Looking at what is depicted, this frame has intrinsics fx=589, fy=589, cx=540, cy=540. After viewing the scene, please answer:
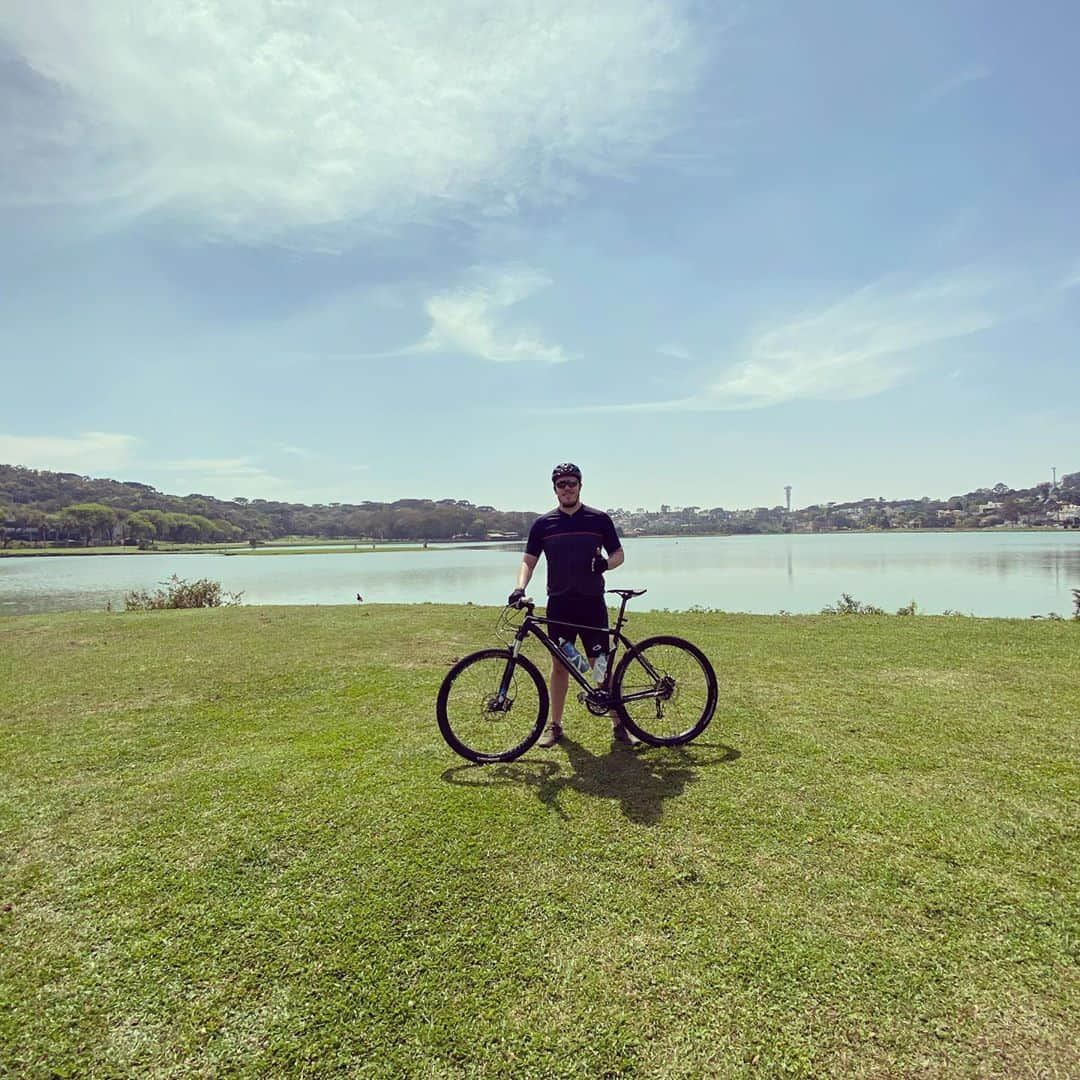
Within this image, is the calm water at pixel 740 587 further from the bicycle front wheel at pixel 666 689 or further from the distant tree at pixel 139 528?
the distant tree at pixel 139 528

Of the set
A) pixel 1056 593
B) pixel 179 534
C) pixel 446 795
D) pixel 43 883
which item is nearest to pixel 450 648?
pixel 446 795

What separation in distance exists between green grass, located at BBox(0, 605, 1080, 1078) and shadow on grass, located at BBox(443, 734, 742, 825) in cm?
3

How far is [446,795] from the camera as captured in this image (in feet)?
12.8

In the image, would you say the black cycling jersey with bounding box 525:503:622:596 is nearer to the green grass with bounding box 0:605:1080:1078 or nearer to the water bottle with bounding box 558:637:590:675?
the water bottle with bounding box 558:637:590:675

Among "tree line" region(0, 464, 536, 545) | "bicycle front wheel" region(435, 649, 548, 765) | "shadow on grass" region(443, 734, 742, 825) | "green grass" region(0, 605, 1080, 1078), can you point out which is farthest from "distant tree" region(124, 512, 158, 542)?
"shadow on grass" region(443, 734, 742, 825)

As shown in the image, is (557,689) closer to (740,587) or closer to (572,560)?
(572,560)

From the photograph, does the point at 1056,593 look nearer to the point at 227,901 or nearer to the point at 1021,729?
the point at 1021,729

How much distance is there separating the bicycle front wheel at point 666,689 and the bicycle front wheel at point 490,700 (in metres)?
0.77

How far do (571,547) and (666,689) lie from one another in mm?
1455

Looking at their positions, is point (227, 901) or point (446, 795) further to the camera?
point (446, 795)

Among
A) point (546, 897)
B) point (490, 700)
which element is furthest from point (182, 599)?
point (546, 897)

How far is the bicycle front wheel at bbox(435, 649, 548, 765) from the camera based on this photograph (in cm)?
457

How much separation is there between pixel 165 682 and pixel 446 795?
5.02 metres

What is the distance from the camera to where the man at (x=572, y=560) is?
483 cm
